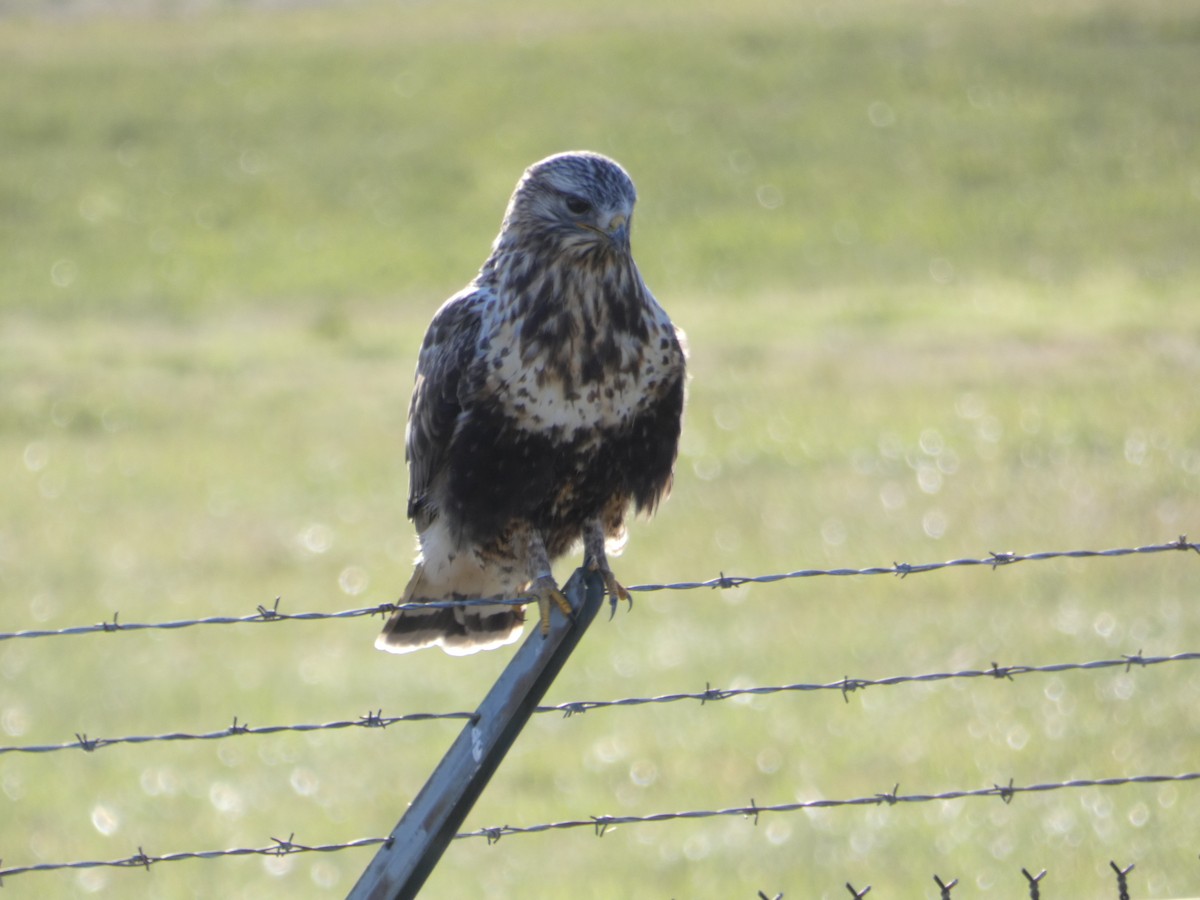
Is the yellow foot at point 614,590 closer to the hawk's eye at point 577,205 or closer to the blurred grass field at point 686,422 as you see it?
the hawk's eye at point 577,205

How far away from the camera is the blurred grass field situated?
899 cm

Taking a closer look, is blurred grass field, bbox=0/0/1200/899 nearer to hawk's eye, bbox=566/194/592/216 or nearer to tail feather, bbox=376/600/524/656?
tail feather, bbox=376/600/524/656

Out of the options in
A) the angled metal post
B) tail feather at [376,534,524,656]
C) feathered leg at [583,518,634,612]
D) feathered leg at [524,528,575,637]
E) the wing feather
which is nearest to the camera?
the angled metal post

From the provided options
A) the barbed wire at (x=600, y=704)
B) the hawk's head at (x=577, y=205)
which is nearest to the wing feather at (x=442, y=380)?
the hawk's head at (x=577, y=205)

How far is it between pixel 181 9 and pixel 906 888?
113ft

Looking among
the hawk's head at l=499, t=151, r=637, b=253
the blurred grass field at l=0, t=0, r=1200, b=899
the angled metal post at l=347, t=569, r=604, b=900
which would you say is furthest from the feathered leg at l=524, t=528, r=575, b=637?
the blurred grass field at l=0, t=0, r=1200, b=899

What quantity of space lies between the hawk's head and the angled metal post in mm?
1781

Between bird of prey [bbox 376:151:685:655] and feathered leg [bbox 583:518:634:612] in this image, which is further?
feathered leg [bbox 583:518:634:612]

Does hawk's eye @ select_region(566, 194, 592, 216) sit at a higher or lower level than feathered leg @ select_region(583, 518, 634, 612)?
higher

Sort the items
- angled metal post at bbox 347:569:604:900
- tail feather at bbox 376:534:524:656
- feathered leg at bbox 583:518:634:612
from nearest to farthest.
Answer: angled metal post at bbox 347:569:604:900, feathered leg at bbox 583:518:634:612, tail feather at bbox 376:534:524:656

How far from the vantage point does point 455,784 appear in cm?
354


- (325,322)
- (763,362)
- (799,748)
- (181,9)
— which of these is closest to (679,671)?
(799,748)

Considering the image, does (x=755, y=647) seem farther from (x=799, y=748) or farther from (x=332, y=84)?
(x=332, y=84)

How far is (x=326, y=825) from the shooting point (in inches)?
351
